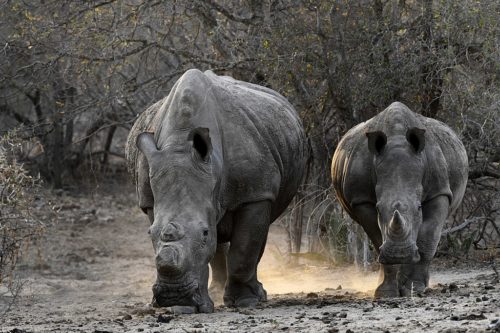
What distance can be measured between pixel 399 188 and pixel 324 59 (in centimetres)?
349

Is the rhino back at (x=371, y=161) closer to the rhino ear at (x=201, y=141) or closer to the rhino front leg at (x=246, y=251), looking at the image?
the rhino front leg at (x=246, y=251)

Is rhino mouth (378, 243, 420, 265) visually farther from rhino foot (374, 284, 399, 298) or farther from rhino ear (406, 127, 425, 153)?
rhino ear (406, 127, 425, 153)

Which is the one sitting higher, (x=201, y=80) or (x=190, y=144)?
→ (x=201, y=80)

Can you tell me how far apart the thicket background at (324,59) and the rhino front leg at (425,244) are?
204cm

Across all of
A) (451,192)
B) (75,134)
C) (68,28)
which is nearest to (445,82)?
(451,192)

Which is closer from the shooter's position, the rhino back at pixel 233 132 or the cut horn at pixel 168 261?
the cut horn at pixel 168 261

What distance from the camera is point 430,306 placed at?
8.48m

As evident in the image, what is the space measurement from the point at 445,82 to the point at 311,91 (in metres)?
1.57

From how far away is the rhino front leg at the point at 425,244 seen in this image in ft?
33.4

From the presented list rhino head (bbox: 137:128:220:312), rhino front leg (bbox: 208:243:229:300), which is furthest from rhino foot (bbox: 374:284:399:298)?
rhino front leg (bbox: 208:243:229:300)

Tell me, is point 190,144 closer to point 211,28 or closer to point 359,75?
point 359,75

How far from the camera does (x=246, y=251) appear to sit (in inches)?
392

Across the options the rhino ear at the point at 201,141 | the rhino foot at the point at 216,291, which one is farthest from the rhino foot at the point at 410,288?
the rhino ear at the point at 201,141

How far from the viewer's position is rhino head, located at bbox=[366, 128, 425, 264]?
9445 mm
